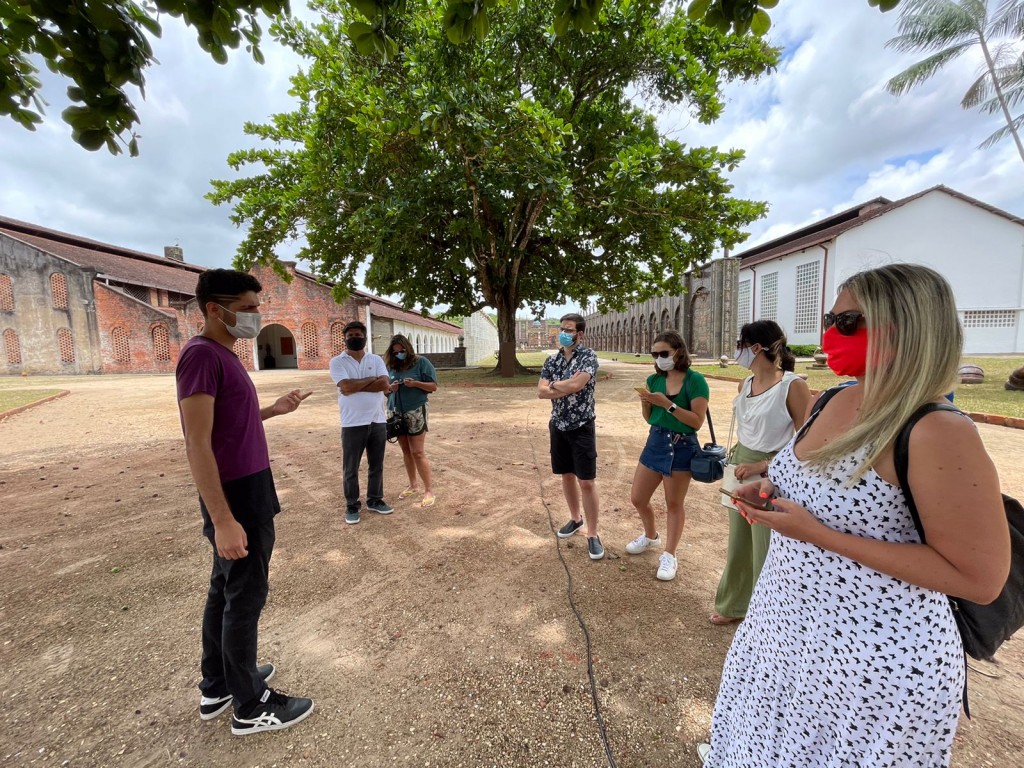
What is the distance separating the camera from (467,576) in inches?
131

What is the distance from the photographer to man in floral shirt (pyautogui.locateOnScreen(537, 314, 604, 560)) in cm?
347

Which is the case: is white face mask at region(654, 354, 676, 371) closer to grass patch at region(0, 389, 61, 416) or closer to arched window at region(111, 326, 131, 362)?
grass patch at region(0, 389, 61, 416)

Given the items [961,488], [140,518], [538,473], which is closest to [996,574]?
[961,488]

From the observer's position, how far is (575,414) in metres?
3.48

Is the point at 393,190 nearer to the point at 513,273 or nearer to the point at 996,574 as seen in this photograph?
the point at 513,273

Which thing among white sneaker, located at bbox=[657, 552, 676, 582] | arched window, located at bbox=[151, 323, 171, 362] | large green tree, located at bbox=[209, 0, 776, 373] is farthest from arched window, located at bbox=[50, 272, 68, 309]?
white sneaker, located at bbox=[657, 552, 676, 582]

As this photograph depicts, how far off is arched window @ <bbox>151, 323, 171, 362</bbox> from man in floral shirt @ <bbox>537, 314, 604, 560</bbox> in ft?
118

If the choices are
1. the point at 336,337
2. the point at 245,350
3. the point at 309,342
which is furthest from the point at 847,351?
the point at 245,350

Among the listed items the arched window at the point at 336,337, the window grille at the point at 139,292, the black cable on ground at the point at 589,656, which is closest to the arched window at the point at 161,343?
the window grille at the point at 139,292

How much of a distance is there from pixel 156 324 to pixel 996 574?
3922cm

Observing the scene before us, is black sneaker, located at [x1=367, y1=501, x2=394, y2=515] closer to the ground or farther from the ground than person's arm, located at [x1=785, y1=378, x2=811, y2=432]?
closer to the ground

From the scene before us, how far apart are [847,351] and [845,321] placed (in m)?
0.09

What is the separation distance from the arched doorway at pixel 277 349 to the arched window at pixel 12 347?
14716mm

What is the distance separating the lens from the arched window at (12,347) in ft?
95.9
